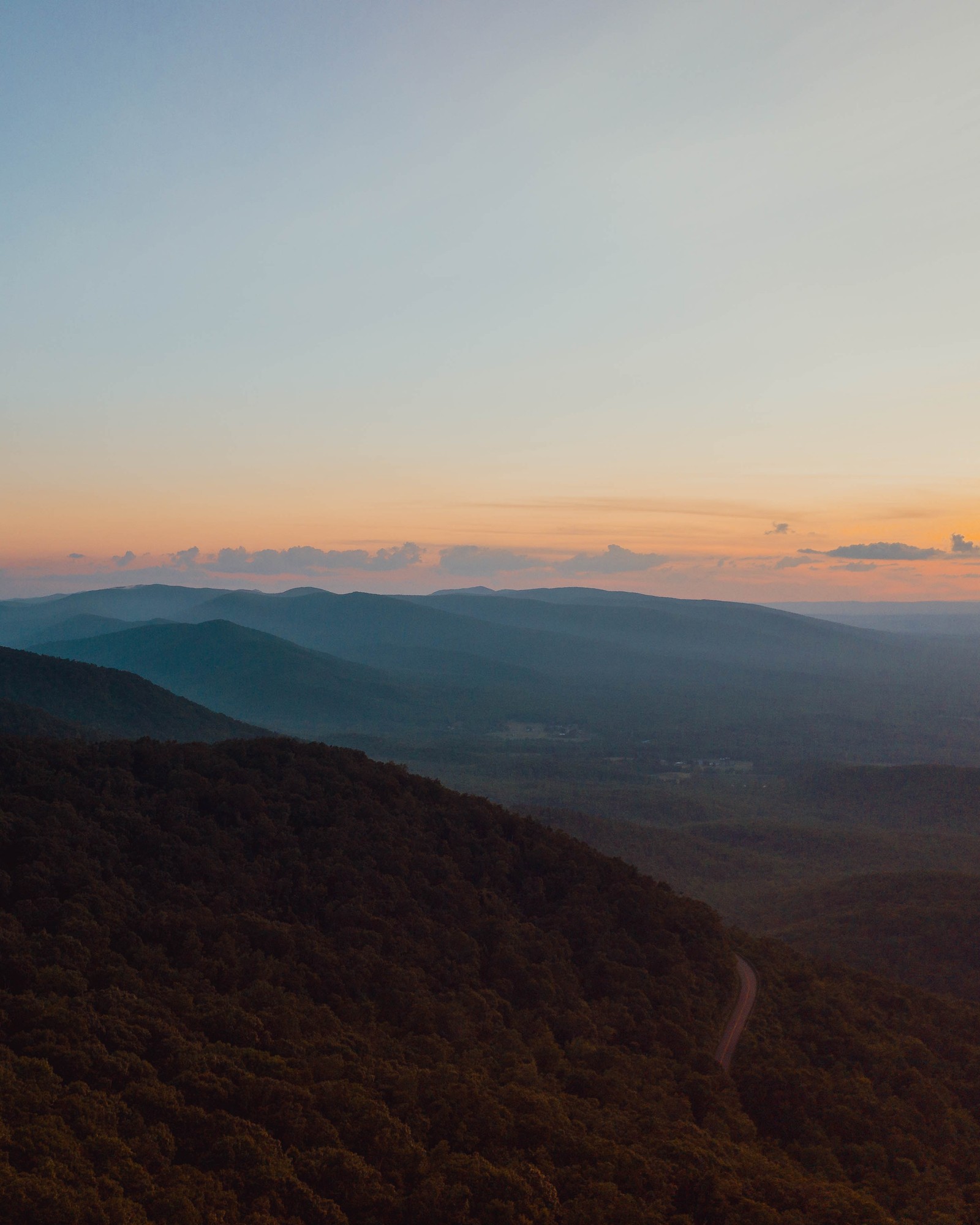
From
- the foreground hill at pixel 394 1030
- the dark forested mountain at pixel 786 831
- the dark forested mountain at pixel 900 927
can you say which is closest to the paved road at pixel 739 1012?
the foreground hill at pixel 394 1030

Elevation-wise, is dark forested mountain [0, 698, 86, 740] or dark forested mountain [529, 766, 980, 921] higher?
dark forested mountain [0, 698, 86, 740]

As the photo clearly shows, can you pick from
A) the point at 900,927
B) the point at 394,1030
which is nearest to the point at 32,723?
the point at 394,1030

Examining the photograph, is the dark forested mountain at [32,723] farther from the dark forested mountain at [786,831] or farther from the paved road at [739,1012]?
the paved road at [739,1012]

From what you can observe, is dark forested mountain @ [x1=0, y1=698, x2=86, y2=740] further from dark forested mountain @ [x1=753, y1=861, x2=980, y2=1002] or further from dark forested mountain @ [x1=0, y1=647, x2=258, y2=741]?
dark forested mountain @ [x1=753, y1=861, x2=980, y2=1002]

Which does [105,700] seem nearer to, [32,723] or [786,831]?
[32,723]

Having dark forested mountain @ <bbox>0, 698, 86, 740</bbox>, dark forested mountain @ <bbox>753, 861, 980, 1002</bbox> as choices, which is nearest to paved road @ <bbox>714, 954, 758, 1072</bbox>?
dark forested mountain @ <bbox>753, 861, 980, 1002</bbox>

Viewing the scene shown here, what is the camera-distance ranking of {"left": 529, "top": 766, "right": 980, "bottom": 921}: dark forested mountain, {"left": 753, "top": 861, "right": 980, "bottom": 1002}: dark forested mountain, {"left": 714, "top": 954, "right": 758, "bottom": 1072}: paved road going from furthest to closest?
{"left": 529, "top": 766, "right": 980, "bottom": 921}: dark forested mountain < {"left": 753, "top": 861, "right": 980, "bottom": 1002}: dark forested mountain < {"left": 714, "top": 954, "right": 758, "bottom": 1072}: paved road
